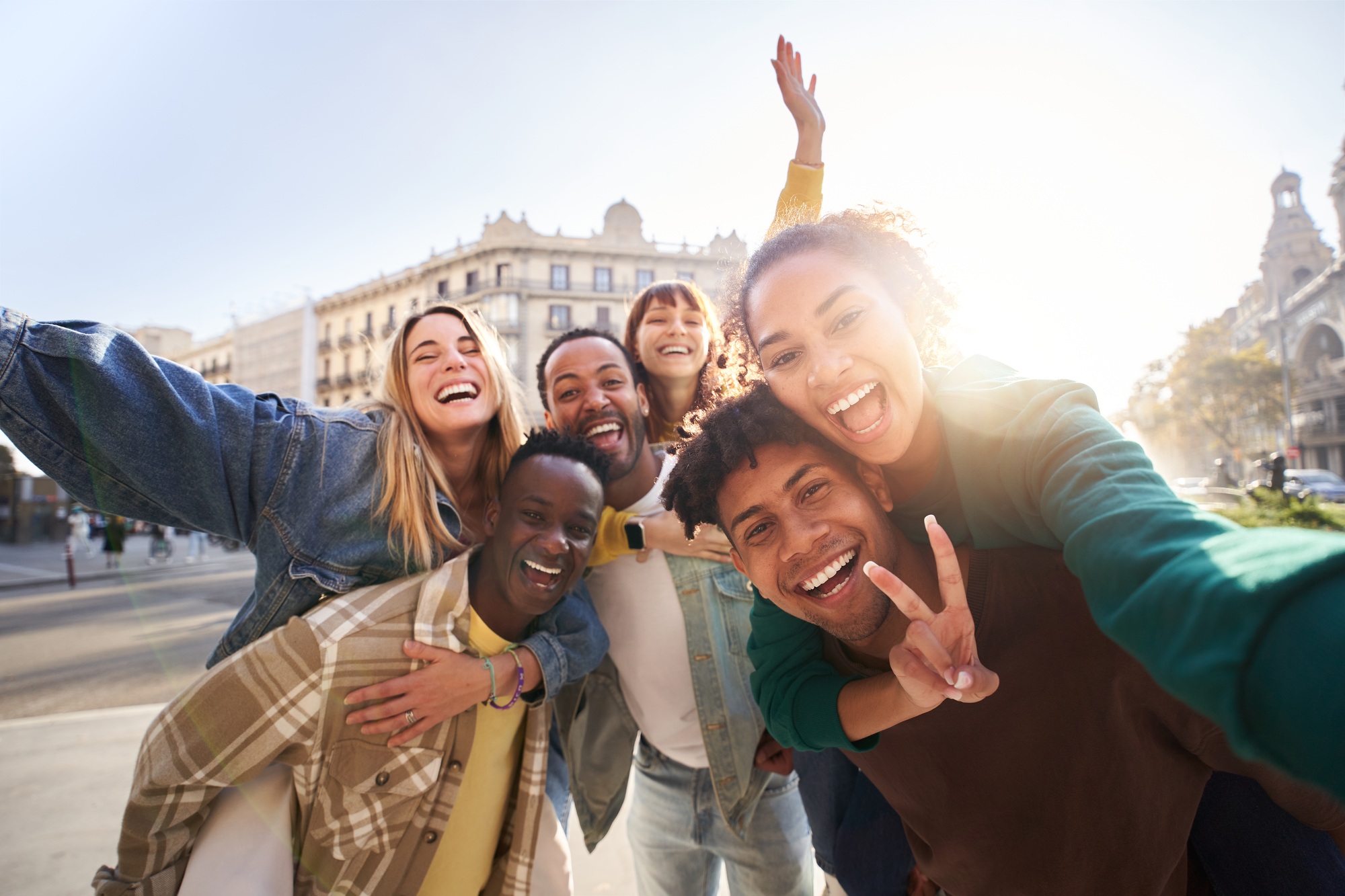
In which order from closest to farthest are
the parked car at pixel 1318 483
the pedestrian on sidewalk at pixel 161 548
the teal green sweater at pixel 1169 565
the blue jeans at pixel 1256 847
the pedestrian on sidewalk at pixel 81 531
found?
the teal green sweater at pixel 1169 565
the blue jeans at pixel 1256 847
the parked car at pixel 1318 483
the pedestrian on sidewalk at pixel 161 548
the pedestrian on sidewalk at pixel 81 531

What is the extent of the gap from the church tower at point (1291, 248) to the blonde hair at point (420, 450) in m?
53.4

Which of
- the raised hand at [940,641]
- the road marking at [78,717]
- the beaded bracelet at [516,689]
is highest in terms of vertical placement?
the raised hand at [940,641]

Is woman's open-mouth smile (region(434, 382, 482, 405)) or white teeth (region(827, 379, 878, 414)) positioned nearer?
white teeth (region(827, 379, 878, 414))

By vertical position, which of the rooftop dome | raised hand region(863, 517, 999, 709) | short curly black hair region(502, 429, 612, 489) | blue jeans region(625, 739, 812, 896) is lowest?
blue jeans region(625, 739, 812, 896)

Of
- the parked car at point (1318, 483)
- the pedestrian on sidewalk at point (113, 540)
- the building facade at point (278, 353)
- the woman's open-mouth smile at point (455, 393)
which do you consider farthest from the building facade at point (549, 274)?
the woman's open-mouth smile at point (455, 393)

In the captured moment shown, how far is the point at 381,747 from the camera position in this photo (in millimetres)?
1879

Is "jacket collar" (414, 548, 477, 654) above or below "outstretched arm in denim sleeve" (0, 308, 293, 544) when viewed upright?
below

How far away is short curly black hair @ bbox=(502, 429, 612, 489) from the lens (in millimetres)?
2455

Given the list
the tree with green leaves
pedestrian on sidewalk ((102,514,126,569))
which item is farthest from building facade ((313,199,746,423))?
the tree with green leaves

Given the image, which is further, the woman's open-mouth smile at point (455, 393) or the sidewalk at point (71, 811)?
the sidewalk at point (71, 811)

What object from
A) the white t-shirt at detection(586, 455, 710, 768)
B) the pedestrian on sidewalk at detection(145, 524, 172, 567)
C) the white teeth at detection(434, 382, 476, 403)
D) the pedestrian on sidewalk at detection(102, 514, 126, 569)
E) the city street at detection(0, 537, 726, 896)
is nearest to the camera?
the white t-shirt at detection(586, 455, 710, 768)

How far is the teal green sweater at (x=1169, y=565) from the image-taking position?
0.66 meters

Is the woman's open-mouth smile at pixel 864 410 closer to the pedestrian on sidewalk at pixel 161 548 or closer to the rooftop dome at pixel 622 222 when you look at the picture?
the pedestrian on sidewalk at pixel 161 548

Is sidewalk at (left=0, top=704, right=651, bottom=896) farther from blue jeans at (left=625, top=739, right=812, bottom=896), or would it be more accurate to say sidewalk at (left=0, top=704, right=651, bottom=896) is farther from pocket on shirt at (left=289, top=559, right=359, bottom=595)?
pocket on shirt at (left=289, top=559, right=359, bottom=595)
